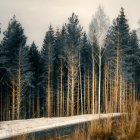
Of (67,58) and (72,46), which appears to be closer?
(72,46)

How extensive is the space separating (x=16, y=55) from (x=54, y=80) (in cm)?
1453

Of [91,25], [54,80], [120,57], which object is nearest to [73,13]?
[91,25]

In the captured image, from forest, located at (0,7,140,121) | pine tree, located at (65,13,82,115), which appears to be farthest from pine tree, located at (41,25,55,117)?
pine tree, located at (65,13,82,115)

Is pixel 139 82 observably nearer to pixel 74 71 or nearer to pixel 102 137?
pixel 74 71

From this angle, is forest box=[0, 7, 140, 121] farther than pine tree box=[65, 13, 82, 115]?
No

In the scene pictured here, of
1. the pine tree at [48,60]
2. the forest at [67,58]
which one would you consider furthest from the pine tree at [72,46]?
the pine tree at [48,60]

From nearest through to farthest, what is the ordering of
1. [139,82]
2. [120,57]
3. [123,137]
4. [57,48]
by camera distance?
[123,137] < [120,57] < [57,48] < [139,82]

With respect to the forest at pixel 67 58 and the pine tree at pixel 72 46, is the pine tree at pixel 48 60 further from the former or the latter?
the pine tree at pixel 72 46

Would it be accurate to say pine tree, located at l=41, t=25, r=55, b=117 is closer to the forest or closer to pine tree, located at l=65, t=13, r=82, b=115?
the forest

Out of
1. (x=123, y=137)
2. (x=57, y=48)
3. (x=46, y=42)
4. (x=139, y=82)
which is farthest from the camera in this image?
(x=139, y=82)

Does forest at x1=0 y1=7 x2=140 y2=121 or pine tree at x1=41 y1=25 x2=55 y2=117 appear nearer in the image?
forest at x1=0 y1=7 x2=140 y2=121

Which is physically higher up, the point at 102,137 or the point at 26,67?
the point at 26,67

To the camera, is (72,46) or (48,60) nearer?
(72,46)

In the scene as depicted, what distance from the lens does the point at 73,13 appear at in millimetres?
47250
